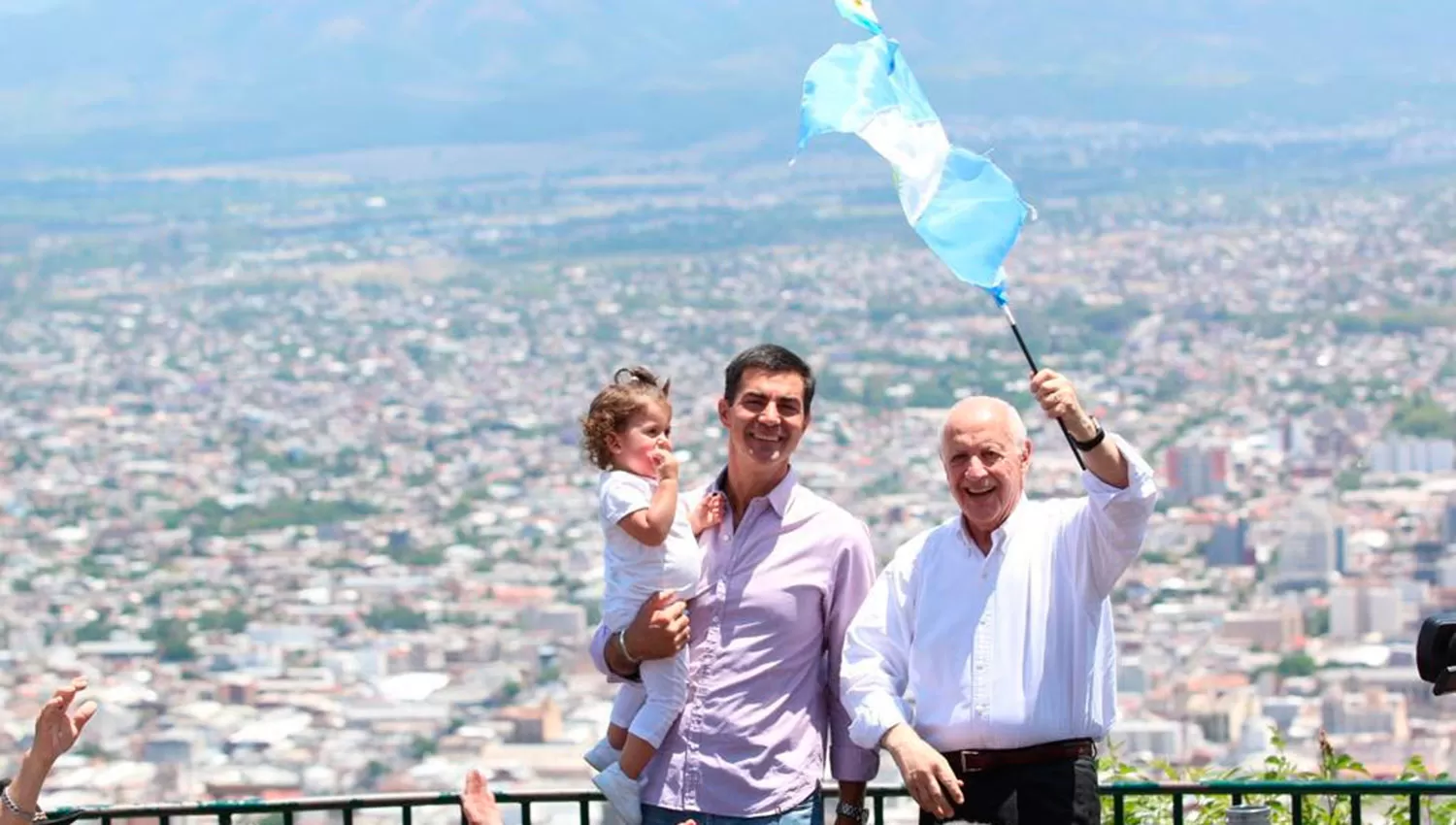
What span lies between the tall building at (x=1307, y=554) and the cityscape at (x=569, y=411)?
4.0 inches

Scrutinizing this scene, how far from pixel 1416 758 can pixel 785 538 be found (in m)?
2.26

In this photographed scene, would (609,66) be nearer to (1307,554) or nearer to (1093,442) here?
(1307,554)

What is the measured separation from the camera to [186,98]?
156625 millimetres

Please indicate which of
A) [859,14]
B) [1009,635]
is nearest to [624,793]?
[1009,635]

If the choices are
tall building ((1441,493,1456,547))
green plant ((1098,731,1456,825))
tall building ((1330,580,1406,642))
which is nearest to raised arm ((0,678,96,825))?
green plant ((1098,731,1456,825))

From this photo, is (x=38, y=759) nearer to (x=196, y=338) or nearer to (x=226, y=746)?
(x=226, y=746)

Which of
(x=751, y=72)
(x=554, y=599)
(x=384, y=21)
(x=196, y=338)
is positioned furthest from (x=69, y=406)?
A: (x=384, y=21)

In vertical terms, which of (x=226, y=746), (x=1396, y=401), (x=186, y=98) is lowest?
(x=226, y=746)

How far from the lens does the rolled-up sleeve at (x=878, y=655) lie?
429cm

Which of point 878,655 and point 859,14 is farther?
point 859,14

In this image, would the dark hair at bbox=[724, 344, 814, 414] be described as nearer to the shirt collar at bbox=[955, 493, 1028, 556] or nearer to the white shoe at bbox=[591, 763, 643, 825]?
the shirt collar at bbox=[955, 493, 1028, 556]

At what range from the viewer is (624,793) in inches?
181

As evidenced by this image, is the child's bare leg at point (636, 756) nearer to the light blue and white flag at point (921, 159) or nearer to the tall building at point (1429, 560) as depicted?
the light blue and white flag at point (921, 159)

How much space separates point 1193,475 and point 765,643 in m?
55.9
